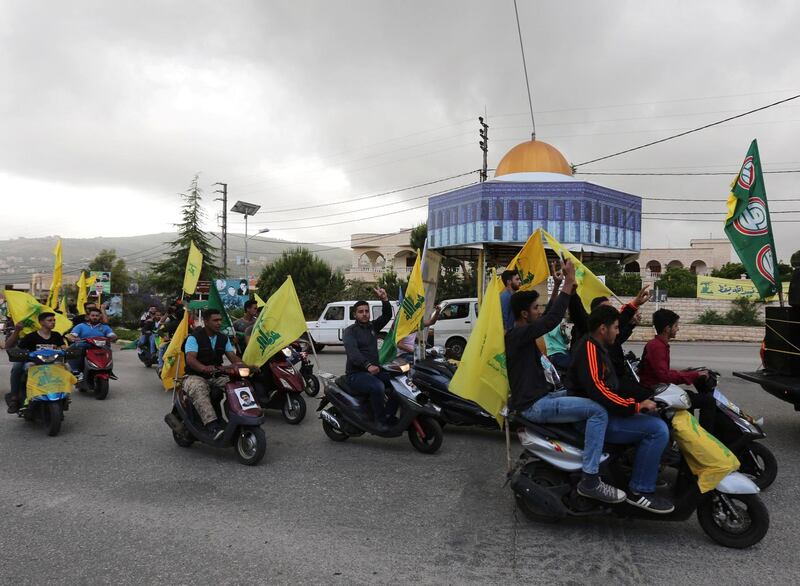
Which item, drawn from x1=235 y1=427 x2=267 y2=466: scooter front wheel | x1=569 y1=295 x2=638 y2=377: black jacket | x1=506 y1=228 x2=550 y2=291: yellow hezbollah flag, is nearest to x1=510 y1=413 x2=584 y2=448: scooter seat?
x1=569 y1=295 x2=638 y2=377: black jacket

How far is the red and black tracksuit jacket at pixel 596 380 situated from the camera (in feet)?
12.7

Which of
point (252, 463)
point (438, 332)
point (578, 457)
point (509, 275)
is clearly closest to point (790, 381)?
point (509, 275)

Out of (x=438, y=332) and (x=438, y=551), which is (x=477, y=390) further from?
(x=438, y=332)

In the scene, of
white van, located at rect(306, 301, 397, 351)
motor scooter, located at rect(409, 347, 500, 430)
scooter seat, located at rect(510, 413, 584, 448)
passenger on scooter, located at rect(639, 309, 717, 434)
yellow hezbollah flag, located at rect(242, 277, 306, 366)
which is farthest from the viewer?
white van, located at rect(306, 301, 397, 351)

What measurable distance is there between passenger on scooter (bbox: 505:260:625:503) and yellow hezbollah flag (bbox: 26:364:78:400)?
5.65 metres

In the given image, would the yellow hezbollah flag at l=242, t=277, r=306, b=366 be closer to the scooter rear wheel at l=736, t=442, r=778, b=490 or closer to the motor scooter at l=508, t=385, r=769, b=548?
the motor scooter at l=508, t=385, r=769, b=548

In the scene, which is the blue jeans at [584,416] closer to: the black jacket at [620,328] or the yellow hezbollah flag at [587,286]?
the black jacket at [620,328]

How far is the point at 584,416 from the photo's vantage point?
3.98 metres

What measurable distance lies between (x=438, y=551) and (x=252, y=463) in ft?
8.54

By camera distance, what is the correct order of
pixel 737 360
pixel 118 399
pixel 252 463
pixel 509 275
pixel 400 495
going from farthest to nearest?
pixel 737 360 → pixel 118 399 → pixel 509 275 → pixel 252 463 → pixel 400 495

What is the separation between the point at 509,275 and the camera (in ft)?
22.6

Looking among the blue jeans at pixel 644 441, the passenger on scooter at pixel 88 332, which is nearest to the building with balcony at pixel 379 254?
the passenger on scooter at pixel 88 332

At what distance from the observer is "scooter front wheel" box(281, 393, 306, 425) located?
7.90 metres

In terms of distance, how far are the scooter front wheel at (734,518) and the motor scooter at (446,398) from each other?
316 cm
